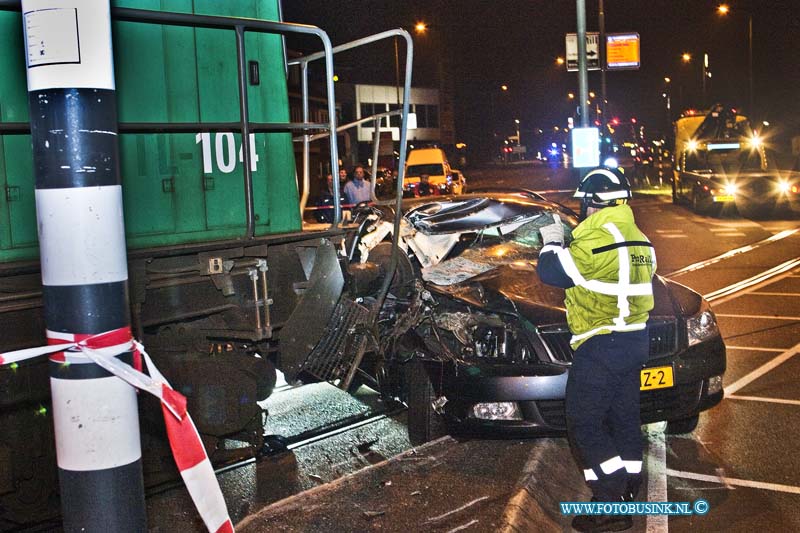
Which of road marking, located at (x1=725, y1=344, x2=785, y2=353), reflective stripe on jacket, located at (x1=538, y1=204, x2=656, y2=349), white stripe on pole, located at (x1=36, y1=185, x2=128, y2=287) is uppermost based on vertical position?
white stripe on pole, located at (x1=36, y1=185, x2=128, y2=287)

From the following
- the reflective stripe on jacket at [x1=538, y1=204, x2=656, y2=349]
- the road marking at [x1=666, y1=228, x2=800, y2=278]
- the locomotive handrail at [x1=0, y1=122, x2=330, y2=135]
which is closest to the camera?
the locomotive handrail at [x1=0, y1=122, x2=330, y2=135]

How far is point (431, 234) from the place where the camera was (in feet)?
24.4

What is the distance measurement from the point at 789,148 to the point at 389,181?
2754 cm

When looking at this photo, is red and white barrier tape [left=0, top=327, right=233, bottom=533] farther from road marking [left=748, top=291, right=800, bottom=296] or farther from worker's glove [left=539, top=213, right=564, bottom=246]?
road marking [left=748, top=291, right=800, bottom=296]

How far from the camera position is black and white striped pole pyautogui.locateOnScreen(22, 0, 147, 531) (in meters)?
2.58

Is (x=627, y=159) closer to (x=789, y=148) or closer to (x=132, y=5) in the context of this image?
(x=789, y=148)

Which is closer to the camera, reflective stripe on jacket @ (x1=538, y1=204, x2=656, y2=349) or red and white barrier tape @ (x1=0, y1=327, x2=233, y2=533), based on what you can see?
red and white barrier tape @ (x1=0, y1=327, x2=233, y2=533)

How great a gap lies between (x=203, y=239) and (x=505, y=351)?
2.20 m

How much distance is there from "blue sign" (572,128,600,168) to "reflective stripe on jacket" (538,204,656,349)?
45.4ft

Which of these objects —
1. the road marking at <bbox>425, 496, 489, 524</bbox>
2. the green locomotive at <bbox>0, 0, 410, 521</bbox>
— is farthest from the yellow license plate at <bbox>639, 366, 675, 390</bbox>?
the green locomotive at <bbox>0, 0, 410, 521</bbox>

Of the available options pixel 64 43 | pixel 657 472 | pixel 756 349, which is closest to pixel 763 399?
pixel 756 349

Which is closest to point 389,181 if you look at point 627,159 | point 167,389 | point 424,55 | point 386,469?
point 627,159

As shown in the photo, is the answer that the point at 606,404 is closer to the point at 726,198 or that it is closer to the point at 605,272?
the point at 605,272

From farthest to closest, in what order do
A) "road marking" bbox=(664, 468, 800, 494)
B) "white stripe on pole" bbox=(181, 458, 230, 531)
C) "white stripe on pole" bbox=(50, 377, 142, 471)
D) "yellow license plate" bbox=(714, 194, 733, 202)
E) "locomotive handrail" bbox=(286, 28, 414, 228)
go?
"yellow license plate" bbox=(714, 194, 733, 202) → "locomotive handrail" bbox=(286, 28, 414, 228) → "road marking" bbox=(664, 468, 800, 494) → "white stripe on pole" bbox=(181, 458, 230, 531) → "white stripe on pole" bbox=(50, 377, 142, 471)
